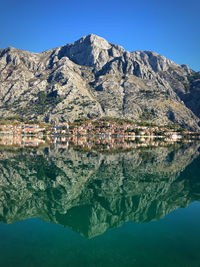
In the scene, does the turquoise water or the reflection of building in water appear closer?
the turquoise water

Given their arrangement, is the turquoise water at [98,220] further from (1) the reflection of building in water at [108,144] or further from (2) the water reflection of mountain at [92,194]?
→ (1) the reflection of building in water at [108,144]

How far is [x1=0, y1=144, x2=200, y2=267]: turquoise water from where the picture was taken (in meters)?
10.2

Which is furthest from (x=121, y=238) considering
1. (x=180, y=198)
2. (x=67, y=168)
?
(x=67, y=168)

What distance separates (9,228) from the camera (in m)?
13.1

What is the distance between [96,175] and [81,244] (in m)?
16.8

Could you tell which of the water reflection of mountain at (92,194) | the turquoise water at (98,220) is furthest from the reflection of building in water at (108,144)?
the turquoise water at (98,220)

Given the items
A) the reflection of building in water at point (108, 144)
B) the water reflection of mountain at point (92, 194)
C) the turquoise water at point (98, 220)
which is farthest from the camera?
the reflection of building in water at point (108, 144)

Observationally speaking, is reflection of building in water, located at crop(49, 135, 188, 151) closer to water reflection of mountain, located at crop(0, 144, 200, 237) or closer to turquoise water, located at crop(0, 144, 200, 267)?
water reflection of mountain, located at crop(0, 144, 200, 237)

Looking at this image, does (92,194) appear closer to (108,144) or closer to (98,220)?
(98,220)

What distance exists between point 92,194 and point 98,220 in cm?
586

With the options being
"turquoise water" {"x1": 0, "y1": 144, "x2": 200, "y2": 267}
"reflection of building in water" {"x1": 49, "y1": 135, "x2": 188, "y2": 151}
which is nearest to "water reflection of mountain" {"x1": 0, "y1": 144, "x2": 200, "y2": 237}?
"turquoise water" {"x1": 0, "y1": 144, "x2": 200, "y2": 267}

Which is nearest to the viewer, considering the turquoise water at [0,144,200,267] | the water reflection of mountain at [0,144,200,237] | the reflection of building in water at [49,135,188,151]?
the turquoise water at [0,144,200,267]

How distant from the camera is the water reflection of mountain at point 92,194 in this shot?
1512 centimetres

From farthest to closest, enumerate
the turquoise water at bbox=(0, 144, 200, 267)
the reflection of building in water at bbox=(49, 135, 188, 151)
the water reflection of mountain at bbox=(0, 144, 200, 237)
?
the reflection of building in water at bbox=(49, 135, 188, 151), the water reflection of mountain at bbox=(0, 144, 200, 237), the turquoise water at bbox=(0, 144, 200, 267)
